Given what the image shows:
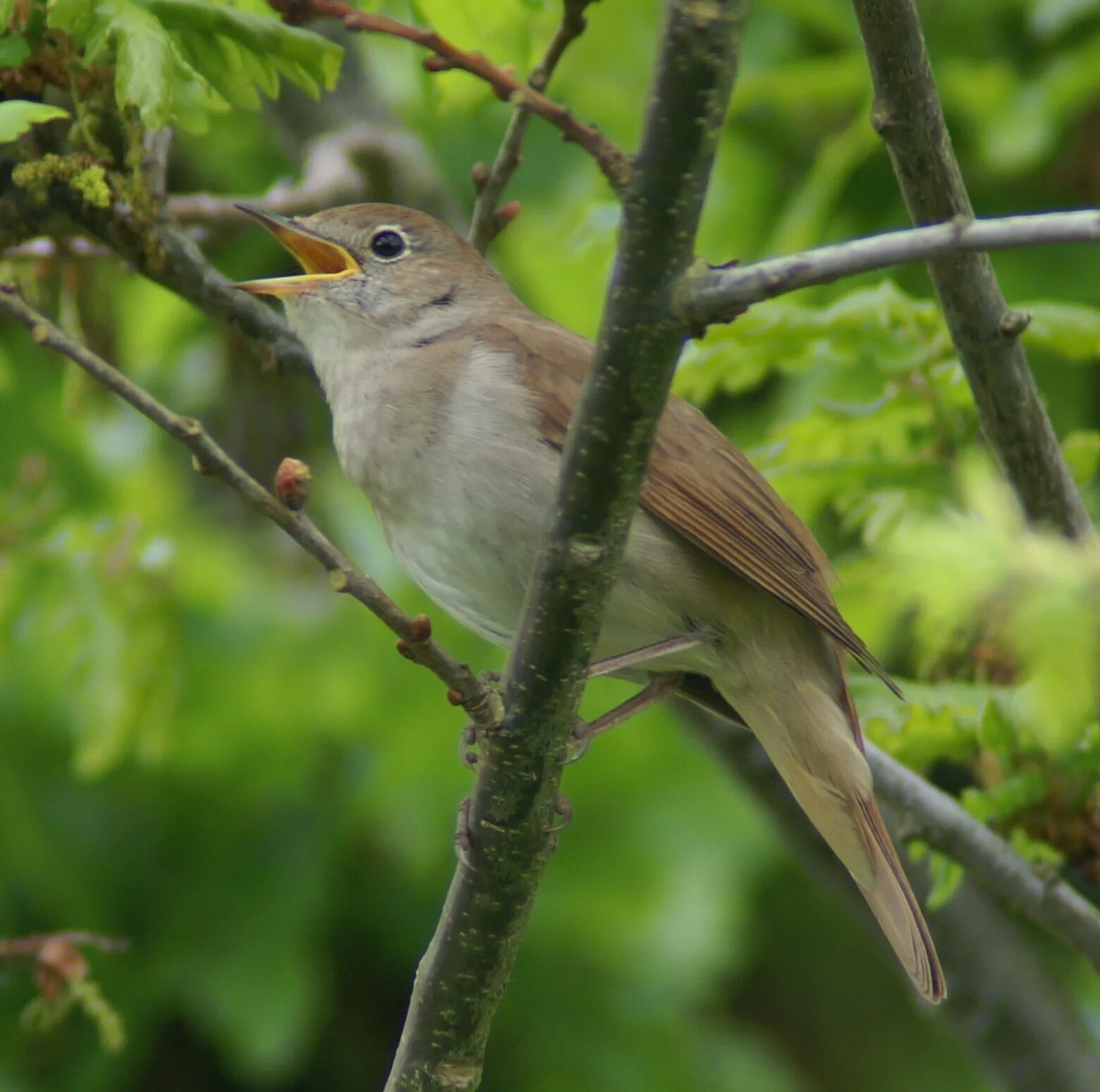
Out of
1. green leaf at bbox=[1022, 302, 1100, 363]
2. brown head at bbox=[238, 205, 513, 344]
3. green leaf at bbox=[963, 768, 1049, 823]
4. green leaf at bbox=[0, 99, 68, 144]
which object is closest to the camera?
green leaf at bbox=[0, 99, 68, 144]

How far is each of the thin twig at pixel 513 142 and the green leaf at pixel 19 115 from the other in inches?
31.8

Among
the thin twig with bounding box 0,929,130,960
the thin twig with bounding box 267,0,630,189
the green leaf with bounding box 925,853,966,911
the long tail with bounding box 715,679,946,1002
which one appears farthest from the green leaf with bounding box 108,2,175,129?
the green leaf with bounding box 925,853,966,911

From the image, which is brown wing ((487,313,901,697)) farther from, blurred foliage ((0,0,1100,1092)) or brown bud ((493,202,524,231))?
brown bud ((493,202,524,231))

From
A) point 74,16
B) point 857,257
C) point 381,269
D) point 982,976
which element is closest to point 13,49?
point 74,16

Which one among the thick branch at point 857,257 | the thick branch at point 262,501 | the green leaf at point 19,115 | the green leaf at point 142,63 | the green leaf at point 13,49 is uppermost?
the thick branch at point 857,257

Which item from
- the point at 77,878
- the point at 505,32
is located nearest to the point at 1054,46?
the point at 505,32

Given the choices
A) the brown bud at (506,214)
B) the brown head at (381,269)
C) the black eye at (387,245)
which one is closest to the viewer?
the brown bud at (506,214)

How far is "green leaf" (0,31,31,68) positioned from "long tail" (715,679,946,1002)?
1.85m

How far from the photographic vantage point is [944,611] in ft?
4.86

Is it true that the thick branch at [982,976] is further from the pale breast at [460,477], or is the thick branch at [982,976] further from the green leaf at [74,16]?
the green leaf at [74,16]

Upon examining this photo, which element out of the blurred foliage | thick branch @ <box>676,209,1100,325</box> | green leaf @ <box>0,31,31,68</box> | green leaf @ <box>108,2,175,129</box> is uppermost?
thick branch @ <box>676,209,1100,325</box>

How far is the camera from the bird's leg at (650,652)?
10.4 ft

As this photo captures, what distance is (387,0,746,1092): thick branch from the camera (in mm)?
1859

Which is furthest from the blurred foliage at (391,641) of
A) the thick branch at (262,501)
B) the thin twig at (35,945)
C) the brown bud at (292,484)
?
the brown bud at (292,484)
